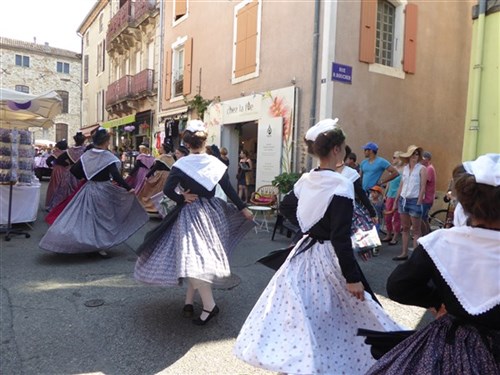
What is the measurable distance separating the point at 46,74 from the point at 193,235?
45.2 m

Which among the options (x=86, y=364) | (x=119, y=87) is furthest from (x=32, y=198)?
(x=119, y=87)

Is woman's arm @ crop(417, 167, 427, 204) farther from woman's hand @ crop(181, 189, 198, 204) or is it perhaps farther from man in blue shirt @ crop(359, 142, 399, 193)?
woman's hand @ crop(181, 189, 198, 204)

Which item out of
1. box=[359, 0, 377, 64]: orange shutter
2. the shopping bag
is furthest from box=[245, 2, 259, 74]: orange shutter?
the shopping bag

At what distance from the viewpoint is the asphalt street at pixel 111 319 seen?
9.62 feet

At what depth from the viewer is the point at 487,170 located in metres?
1.41

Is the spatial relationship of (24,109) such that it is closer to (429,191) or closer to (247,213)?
(247,213)

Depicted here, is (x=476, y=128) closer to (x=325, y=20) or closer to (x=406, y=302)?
(x=325, y=20)

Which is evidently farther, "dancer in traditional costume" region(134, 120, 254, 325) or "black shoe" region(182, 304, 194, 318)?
"black shoe" region(182, 304, 194, 318)

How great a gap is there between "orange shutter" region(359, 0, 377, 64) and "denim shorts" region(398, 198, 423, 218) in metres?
4.63

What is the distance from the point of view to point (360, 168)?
298 inches

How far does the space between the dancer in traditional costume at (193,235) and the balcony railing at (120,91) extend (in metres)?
16.3

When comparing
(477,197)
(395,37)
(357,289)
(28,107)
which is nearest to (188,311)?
(357,289)

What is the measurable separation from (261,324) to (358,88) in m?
8.23

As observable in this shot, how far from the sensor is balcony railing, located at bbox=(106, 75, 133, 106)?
1934 cm
